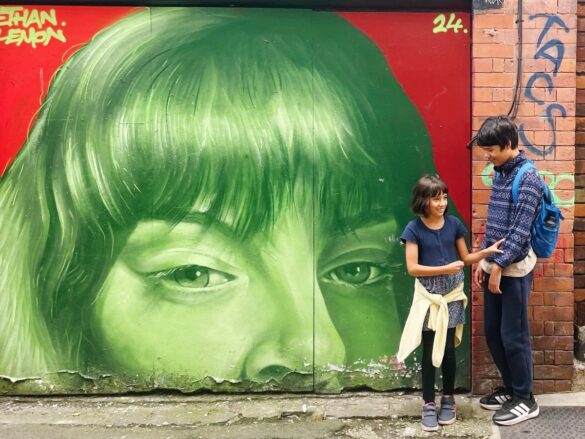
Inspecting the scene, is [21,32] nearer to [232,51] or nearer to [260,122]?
[232,51]

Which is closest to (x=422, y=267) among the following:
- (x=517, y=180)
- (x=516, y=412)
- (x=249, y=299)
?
(x=517, y=180)

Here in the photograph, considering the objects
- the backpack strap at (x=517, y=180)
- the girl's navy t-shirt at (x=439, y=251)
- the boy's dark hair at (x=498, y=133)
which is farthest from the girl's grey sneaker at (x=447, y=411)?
the boy's dark hair at (x=498, y=133)

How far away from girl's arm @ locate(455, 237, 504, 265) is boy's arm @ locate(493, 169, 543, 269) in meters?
0.05

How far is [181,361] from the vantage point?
4309 millimetres

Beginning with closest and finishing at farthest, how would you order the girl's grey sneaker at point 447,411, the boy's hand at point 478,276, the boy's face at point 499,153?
the boy's face at point 499,153 < the girl's grey sneaker at point 447,411 < the boy's hand at point 478,276

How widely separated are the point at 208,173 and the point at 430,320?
67.9 inches

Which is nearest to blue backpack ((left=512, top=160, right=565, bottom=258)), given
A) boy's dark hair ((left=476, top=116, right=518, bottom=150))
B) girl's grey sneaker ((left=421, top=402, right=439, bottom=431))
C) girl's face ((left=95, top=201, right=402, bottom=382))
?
boy's dark hair ((left=476, top=116, right=518, bottom=150))

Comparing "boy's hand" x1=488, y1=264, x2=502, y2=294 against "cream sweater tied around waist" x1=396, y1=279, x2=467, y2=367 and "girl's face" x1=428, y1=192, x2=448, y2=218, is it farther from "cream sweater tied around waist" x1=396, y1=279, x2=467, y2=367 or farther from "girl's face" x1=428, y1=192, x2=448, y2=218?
"girl's face" x1=428, y1=192, x2=448, y2=218

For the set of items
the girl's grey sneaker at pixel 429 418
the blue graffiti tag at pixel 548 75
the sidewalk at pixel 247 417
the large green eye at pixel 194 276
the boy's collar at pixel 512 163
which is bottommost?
the sidewalk at pixel 247 417

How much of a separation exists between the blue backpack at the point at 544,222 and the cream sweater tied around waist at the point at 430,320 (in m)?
0.55

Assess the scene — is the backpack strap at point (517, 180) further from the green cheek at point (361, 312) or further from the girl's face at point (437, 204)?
the green cheek at point (361, 312)

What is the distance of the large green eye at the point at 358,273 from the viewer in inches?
168

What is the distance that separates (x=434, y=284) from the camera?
3.76 meters

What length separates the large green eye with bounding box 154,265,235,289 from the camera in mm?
4270
